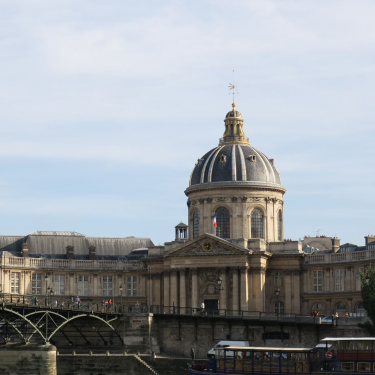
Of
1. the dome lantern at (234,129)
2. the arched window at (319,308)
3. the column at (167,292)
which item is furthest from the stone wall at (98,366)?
the dome lantern at (234,129)

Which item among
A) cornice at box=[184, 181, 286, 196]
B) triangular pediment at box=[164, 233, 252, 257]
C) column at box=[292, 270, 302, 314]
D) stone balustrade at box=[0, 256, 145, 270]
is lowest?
column at box=[292, 270, 302, 314]

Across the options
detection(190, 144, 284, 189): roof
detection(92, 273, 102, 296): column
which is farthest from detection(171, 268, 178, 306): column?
detection(92, 273, 102, 296): column

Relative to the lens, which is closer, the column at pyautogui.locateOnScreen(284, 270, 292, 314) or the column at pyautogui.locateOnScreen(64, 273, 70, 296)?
the column at pyautogui.locateOnScreen(284, 270, 292, 314)

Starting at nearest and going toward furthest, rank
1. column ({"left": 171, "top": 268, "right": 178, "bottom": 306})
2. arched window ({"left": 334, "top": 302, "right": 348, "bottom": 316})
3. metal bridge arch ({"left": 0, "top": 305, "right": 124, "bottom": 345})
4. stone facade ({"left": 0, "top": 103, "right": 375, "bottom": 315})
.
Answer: metal bridge arch ({"left": 0, "top": 305, "right": 124, "bottom": 345}) → stone facade ({"left": 0, "top": 103, "right": 375, "bottom": 315}) → arched window ({"left": 334, "top": 302, "right": 348, "bottom": 316}) → column ({"left": 171, "top": 268, "right": 178, "bottom": 306})

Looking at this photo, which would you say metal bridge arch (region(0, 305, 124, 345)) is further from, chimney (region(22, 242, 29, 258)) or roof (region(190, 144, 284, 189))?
roof (region(190, 144, 284, 189))

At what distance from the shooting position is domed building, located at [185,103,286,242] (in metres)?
145

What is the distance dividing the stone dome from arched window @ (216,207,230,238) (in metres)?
3.56

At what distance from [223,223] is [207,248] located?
7871 mm

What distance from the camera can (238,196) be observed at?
14450cm

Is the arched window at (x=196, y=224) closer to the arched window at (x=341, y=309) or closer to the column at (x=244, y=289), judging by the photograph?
the column at (x=244, y=289)

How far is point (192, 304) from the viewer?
138625mm

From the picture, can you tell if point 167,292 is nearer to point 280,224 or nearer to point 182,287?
point 182,287

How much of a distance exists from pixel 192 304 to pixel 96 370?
28.1 m

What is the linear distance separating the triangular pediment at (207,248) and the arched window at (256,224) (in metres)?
8.24
